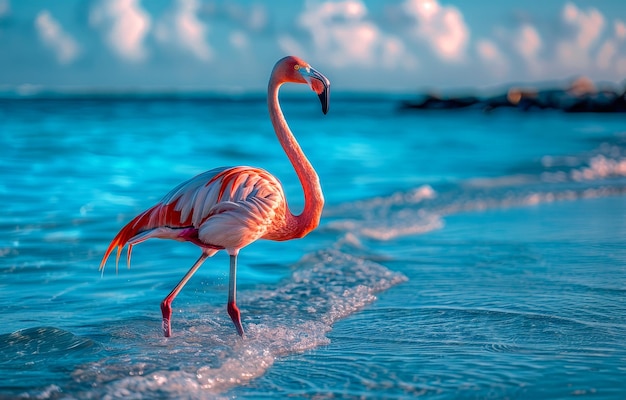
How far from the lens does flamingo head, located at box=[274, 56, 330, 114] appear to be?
498cm

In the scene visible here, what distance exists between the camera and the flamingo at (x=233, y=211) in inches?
191

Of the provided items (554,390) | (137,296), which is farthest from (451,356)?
(137,296)

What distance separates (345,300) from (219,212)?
5.82 feet

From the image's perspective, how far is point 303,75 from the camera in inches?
198

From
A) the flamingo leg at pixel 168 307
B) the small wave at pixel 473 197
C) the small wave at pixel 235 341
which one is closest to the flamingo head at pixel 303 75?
the flamingo leg at pixel 168 307

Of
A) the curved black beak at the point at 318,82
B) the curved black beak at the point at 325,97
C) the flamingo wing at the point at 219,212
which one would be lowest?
the flamingo wing at the point at 219,212

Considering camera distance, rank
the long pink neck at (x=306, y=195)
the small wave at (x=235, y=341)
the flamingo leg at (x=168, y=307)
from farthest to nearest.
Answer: the long pink neck at (x=306, y=195), the flamingo leg at (x=168, y=307), the small wave at (x=235, y=341)

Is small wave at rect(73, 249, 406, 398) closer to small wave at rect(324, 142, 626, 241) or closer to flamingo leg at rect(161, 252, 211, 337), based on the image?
flamingo leg at rect(161, 252, 211, 337)

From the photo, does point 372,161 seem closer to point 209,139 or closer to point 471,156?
point 471,156

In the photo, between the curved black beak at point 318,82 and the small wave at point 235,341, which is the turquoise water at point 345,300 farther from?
the curved black beak at point 318,82

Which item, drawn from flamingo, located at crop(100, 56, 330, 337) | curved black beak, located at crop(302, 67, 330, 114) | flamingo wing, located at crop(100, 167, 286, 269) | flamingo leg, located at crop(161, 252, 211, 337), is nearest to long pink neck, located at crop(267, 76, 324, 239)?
flamingo, located at crop(100, 56, 330, 337)

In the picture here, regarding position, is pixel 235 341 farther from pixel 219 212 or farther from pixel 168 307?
pixel 219 212

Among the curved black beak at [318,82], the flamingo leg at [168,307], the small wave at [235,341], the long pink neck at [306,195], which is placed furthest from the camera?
the long pink neck at [306,195]

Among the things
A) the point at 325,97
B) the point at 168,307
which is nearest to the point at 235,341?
the point at 168,307
